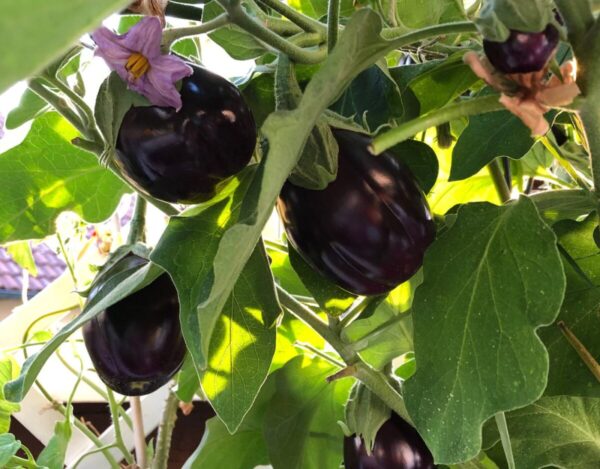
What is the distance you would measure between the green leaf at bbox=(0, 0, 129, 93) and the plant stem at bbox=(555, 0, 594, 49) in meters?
0.18

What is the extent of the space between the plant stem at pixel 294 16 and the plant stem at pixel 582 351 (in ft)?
0.52

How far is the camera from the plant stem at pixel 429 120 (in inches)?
6.5

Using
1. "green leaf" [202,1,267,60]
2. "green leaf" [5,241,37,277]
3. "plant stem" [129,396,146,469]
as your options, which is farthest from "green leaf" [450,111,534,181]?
"green leaf" [5,241,37,277]

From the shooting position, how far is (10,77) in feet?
0.19

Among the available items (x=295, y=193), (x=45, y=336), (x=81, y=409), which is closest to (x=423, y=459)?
(x=295, y=193)

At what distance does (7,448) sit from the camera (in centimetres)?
42

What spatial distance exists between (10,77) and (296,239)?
8.1 inches

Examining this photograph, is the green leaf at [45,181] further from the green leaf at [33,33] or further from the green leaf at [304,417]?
the green leaf at [33,33]

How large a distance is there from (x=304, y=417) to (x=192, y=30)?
0.89 feet

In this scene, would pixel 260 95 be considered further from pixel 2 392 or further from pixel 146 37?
pixel 2 392

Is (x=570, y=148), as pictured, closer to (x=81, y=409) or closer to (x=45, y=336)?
(x=45, y=336)

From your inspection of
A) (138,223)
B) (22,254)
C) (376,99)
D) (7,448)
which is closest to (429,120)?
(376,99)

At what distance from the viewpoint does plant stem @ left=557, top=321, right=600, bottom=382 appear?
0.28 meters

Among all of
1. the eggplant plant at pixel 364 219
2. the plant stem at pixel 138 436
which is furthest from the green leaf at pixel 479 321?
the plant stem at pixel 138 436
